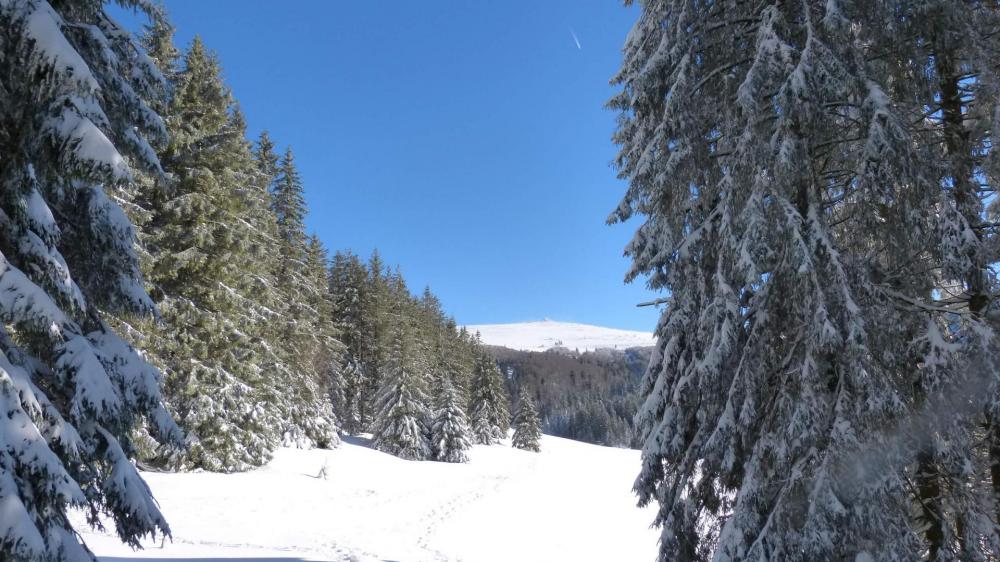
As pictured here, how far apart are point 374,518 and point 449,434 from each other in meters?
18.8

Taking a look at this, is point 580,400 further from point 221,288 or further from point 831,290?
point 831,290

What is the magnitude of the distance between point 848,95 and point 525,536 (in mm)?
14095

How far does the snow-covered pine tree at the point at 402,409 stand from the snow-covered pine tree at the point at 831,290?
27008 mm

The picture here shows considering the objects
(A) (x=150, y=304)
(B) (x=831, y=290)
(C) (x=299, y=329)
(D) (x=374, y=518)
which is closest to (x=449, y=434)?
(C) (x=299, y=329)

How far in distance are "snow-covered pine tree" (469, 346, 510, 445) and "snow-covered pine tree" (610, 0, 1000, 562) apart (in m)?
43.7

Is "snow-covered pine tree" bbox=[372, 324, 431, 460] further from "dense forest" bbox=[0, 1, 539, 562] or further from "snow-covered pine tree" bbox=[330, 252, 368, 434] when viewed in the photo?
"snow-covered pine tree" bbox=[330, 252, 368, 434]

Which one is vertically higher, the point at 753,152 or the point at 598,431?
the point at 753,152

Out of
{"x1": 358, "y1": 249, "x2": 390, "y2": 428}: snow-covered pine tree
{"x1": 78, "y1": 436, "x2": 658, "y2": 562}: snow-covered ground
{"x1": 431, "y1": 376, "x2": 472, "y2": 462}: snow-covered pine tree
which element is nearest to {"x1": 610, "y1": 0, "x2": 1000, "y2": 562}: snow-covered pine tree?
{"x1": 78, "y1": 436, "x2": 658, "y2": 562}: snow-covered ground

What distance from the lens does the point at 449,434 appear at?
34188mm

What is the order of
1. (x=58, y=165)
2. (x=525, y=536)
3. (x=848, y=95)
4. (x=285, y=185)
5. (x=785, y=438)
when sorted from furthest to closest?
(x=285, y=185) → (x=525, y=536) → (x=848, y=95) → (x=785, y=438) → (x=58, y=165)

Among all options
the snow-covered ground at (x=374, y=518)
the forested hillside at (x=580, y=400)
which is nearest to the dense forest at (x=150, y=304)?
the snow-covered ground at (x=374, y=518)

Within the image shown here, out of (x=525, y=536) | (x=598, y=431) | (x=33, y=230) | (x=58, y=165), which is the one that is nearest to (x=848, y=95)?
(x=58, y=165)

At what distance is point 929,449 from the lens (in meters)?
4.88

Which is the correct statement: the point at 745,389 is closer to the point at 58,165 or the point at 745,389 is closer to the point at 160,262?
the point at 58,165
